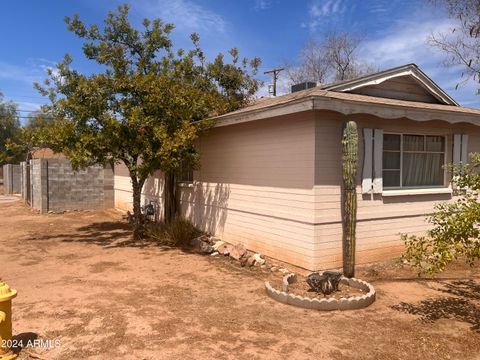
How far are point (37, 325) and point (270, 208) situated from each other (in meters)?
4.63

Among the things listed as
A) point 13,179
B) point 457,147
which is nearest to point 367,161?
point 457,147

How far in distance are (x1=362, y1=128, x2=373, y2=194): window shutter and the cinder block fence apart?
12.5 m

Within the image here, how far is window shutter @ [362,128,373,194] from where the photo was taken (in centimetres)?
757

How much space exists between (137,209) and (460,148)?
25.7ft

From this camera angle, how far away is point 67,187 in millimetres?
17266

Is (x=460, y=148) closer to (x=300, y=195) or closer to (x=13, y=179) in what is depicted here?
(x=300, y=195)

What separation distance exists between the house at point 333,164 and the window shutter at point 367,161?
0.06 feet

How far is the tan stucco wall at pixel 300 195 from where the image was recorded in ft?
23.5

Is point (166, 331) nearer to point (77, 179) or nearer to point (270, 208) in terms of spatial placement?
point (270, 208)

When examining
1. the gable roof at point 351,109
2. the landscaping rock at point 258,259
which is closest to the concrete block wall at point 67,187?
the gable roof at point 351,109

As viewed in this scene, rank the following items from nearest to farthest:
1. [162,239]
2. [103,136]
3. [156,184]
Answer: [103,136] < [162,239] < [156,184]

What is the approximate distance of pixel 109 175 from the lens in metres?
18.2

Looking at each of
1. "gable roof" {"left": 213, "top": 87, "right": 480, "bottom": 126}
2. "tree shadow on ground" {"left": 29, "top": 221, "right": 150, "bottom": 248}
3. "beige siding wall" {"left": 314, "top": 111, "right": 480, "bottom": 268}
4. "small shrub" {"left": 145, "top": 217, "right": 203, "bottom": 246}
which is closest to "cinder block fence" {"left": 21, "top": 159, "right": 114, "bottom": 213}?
"tree shadow on ground" {"left": 29, "top": 221, "right": 150, "bottom": 248}

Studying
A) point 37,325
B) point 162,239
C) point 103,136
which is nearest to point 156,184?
point 162,239
